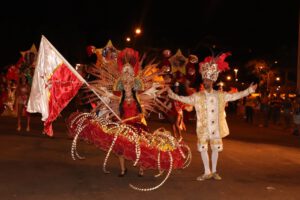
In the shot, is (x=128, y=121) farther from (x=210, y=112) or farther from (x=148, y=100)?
(x=210, y=112)

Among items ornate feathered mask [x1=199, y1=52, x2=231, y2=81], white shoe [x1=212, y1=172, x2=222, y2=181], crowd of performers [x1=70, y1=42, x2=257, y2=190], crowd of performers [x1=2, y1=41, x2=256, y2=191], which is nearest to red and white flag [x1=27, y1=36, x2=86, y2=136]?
crowd of performers [x1=2, y1=41, x2=256, y2=191]

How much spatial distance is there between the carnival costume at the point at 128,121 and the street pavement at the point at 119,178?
14.7 inches

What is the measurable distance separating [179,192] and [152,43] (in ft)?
178

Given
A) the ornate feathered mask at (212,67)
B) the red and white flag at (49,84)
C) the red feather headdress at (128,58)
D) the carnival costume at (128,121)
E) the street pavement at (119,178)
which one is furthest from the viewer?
the red feather headdress at (128,58)

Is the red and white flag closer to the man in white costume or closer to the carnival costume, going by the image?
the carnival costume

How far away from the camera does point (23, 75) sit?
16484 mm

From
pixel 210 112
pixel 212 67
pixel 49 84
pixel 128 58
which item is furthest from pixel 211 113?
pixel 49 84

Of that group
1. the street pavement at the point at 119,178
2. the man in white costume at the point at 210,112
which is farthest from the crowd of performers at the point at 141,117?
the street pavement at the point at 119,178

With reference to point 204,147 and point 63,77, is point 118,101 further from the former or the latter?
point 204,147

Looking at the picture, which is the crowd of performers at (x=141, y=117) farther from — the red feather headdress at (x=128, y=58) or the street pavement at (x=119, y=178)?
the street pavement at (x=119, y=178)

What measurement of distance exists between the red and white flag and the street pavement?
1.03 metres

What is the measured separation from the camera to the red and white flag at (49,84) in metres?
8.25

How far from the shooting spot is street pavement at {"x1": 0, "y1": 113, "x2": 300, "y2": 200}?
24.6 ft

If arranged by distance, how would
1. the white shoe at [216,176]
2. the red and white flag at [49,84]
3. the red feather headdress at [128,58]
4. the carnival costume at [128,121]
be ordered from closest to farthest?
the carnival costume at [128,121]
the red and white flag at [49,84]
the white shoe at [216,176]
the red feather headdress at [128,58]
